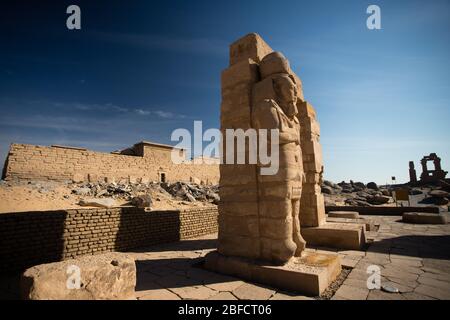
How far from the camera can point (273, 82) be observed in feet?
13.8

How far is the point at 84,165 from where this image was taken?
1695cm

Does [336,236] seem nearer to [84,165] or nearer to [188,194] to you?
[188,194]

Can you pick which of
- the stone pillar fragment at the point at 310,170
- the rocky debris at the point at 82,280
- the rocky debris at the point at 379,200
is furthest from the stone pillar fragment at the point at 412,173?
the rocky debris at the point at 82,280

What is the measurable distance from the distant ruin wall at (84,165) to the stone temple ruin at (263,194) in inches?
615

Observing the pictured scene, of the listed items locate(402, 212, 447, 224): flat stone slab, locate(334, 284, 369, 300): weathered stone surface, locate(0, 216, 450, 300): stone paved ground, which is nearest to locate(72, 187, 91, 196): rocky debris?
locate(0, 216, 450, 300): stone paved ground

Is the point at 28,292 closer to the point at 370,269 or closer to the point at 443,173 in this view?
the point at 370,269

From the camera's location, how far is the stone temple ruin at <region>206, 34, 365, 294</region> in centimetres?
359

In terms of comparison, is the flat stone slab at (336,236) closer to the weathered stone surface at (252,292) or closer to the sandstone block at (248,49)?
the weathered stone surface at (252,292)

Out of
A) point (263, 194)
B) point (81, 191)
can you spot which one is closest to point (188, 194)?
point (81, 191)

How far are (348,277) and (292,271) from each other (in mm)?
1161

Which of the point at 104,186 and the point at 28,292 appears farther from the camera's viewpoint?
the point at 104,186

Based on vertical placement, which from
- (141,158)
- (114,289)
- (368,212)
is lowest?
(368,212)
